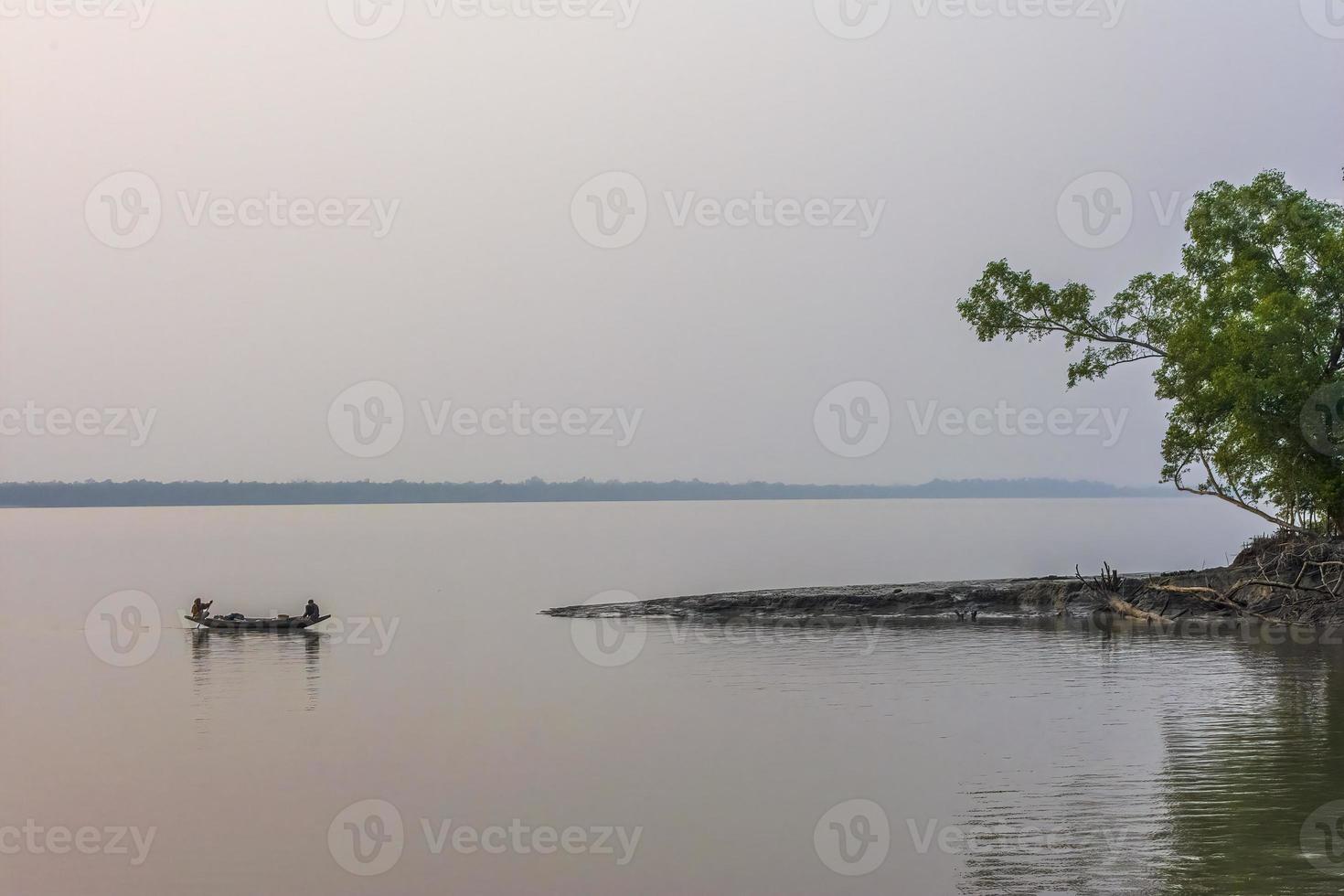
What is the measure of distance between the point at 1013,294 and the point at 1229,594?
12061 mm

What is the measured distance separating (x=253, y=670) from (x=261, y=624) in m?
8.03

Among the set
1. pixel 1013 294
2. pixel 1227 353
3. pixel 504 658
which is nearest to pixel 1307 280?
pixel 1227 353

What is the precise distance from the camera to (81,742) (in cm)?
2612

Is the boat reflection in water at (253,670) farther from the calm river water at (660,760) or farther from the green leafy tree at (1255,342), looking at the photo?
the green leafy tree at (1255,342)

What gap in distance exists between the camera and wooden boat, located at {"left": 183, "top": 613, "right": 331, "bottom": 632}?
4181cm

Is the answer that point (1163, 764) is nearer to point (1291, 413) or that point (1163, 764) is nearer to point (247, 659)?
point (1291, 413)

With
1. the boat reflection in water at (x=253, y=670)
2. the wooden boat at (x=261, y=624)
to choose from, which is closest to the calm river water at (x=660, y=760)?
the boat reflection in water at (x=253, y=670)

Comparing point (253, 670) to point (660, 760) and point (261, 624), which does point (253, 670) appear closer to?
point (261, 624)

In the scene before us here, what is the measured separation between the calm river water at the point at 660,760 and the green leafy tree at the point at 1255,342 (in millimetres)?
6272

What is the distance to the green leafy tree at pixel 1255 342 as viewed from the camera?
35.9 m

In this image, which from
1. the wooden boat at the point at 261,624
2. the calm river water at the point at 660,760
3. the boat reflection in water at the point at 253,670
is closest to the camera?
the calm river water at the point at 660,760

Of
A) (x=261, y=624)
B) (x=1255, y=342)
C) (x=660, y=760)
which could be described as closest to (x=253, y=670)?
(x=261, y=624)

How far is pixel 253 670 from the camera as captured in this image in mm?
34656

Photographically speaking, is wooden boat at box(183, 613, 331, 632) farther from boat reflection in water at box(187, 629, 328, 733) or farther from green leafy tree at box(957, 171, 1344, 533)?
green leafy tree at box(957, 171, 1344, 533)
